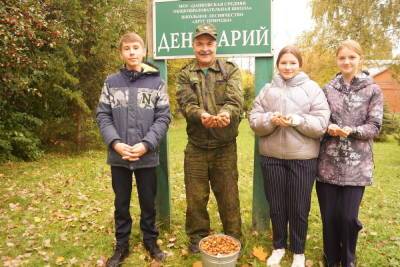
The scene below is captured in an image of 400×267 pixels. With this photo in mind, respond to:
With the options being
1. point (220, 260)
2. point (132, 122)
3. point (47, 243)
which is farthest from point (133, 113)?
point (47, 243)

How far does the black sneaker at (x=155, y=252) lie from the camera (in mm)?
4059

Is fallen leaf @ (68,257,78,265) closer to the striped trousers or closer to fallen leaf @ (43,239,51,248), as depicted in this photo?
fallen leaf @ (43,239,51,248)

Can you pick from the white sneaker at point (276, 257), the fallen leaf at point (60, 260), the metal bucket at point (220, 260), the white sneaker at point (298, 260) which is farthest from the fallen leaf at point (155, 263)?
the white sneaker at point (298, 260)

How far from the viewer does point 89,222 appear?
5.33 metres

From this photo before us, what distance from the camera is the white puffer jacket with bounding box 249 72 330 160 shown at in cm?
343

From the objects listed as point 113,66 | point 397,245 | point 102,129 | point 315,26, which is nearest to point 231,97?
point 102,129

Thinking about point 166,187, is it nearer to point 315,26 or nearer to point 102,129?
point 102,129

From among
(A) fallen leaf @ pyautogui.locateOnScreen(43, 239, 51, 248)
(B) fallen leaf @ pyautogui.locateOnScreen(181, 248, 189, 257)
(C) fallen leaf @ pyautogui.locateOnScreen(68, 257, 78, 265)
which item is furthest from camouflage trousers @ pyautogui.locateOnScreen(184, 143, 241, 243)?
(A) fallen leaf @ pyautogui.locateOnScreen(43, 239, 51, 248)

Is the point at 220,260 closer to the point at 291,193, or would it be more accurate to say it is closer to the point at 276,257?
the point at 276,257

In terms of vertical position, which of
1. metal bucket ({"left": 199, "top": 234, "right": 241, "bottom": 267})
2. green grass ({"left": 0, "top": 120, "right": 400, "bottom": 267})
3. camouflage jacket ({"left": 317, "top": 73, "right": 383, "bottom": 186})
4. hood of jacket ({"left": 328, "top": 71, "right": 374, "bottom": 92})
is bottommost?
green grass ({"left": 0, "top": 120, "right": 400, "bottom": 267})

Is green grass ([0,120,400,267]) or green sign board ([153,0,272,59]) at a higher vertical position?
green sign board ([153,0,272,59])

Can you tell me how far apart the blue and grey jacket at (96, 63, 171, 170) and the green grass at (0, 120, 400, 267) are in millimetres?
1290

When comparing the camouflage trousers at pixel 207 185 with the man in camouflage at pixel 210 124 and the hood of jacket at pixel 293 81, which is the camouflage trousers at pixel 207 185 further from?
the hood of jacket at pixel 293 81

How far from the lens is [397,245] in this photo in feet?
14.9
